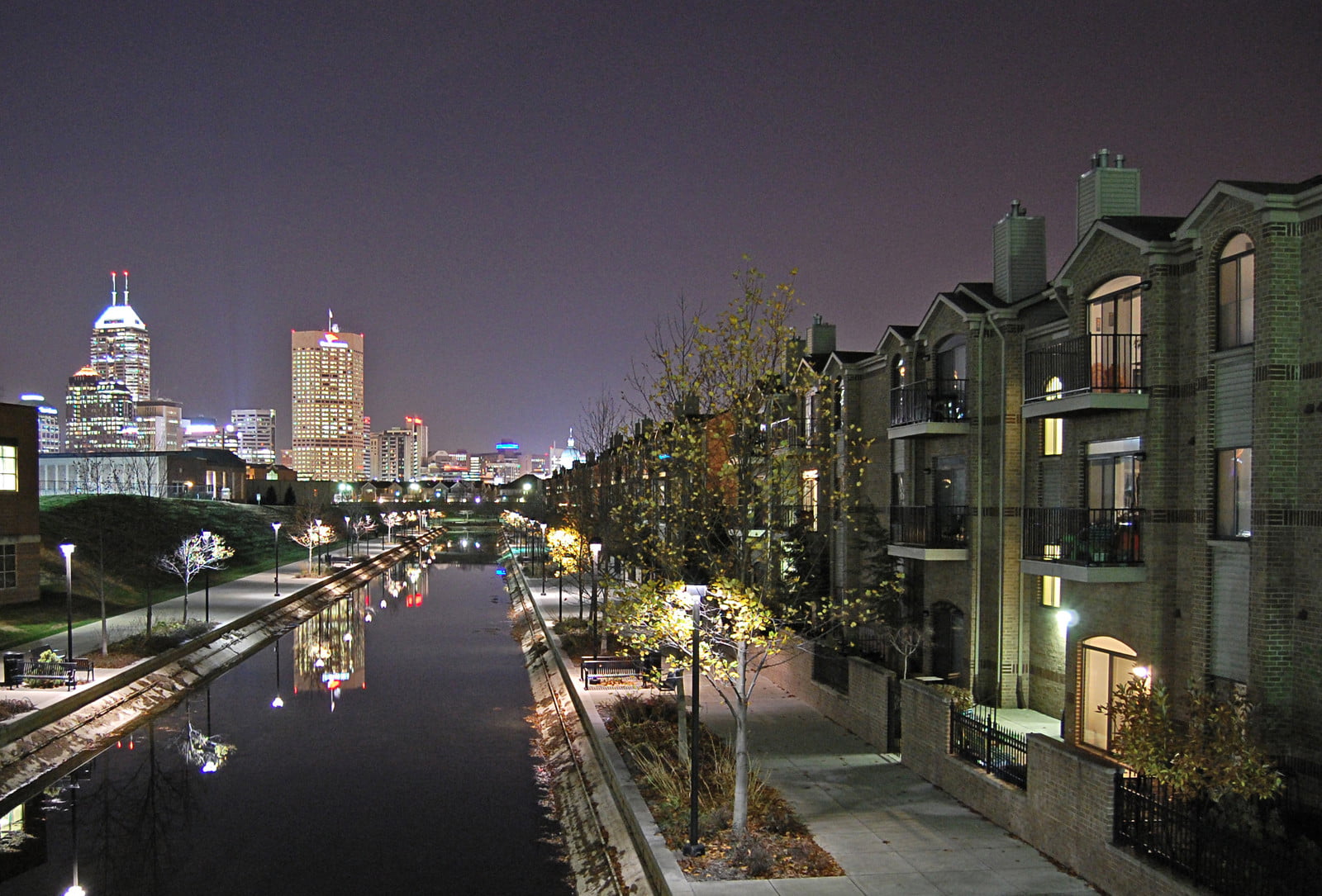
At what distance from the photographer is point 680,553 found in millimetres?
18219

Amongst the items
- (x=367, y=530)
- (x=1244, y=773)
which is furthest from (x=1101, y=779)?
(x=367, y=530)

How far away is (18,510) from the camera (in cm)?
4203

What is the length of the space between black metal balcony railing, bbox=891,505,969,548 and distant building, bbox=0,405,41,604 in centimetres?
3648

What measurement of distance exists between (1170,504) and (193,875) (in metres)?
17.6

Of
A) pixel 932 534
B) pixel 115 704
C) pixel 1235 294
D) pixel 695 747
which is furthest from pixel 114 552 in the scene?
pixel 1235 294

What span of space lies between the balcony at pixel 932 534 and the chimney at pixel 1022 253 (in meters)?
5.50

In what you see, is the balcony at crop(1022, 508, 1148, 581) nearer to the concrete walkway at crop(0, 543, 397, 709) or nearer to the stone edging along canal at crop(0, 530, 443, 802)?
the stone edging along canal at crop(0, 530, 443, 802)

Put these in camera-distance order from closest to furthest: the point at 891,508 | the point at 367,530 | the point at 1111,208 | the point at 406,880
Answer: the point at 406,880
the point at 1111,208
the point at 891,508
the point at 367,530

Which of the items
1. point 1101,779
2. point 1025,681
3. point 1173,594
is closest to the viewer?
point 1101,779

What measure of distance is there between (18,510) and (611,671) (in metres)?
29.6

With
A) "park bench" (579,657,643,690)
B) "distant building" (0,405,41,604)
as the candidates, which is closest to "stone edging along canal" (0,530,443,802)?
"distant building" (0,405,41,604)

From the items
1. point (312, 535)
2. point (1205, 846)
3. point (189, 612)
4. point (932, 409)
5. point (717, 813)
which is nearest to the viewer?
point (1205, 846)

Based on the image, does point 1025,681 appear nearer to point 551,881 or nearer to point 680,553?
point 680,553

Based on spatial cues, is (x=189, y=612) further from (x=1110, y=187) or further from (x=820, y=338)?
(x=1110, y=187)
